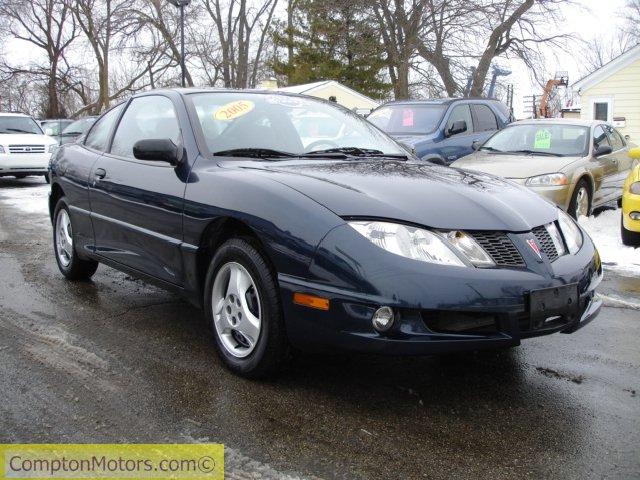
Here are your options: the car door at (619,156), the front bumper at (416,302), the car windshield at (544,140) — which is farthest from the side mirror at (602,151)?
the front bumper at (416,302)

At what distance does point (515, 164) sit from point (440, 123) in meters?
2.78

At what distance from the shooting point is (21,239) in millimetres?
7520

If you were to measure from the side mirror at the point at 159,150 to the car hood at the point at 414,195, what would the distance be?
0.48 m

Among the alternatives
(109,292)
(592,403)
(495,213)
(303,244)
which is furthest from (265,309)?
(109,292)

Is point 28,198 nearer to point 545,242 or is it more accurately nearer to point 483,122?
point 483,122

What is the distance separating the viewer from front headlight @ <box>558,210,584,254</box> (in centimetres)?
328

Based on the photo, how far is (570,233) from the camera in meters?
3.41

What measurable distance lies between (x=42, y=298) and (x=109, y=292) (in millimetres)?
478

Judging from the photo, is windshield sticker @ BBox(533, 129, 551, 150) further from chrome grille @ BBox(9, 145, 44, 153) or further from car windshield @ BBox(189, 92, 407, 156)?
chrome grille @ BBox(9, 145, 44, 153)

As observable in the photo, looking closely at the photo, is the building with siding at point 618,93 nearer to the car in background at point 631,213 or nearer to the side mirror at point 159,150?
the car in background at point 631,213

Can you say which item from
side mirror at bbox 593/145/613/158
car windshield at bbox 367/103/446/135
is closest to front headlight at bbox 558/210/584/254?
side mirror at bbox 593/145/613/158

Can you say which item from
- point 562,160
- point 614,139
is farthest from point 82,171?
point 614,139

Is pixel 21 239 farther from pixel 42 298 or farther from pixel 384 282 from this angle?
pixel 384 282

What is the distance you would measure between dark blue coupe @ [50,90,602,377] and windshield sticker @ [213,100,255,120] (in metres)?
0.01
